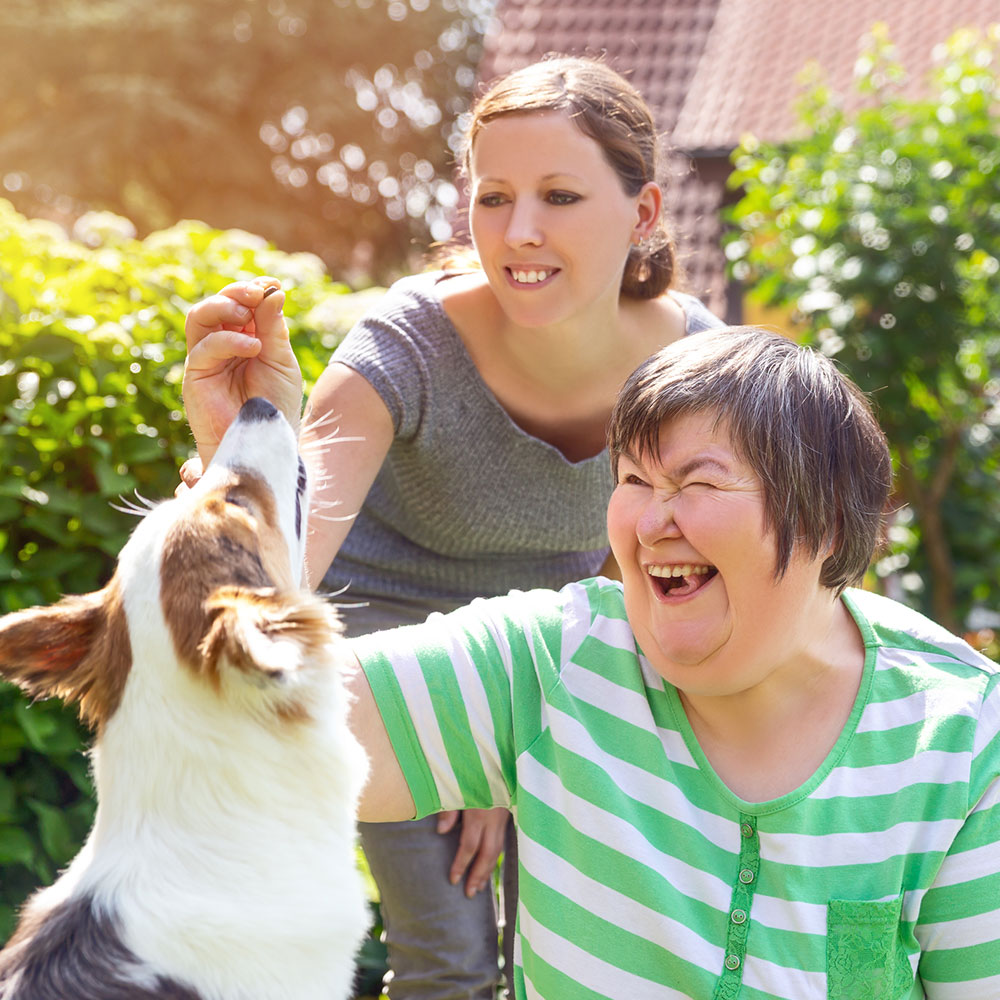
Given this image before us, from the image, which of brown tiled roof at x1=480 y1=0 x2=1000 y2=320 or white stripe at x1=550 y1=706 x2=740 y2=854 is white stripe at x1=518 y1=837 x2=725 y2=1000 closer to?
white stripe at x1=550 y1=706 x2=740 y2=854

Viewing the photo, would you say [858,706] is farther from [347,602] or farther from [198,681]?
[347,602]

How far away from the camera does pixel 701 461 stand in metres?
1.88

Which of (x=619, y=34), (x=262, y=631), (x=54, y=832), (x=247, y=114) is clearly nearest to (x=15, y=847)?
(x=54, y=832)

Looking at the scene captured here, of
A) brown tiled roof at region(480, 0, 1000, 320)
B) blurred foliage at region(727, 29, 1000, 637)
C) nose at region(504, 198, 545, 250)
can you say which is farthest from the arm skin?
brown tiled roof at region(480, 0, 1000, 320)

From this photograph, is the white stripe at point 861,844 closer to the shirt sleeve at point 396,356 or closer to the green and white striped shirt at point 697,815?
the green and white striped shirt at point 697,815

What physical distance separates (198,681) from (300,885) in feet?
1.18

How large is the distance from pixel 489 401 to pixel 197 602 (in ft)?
4.08

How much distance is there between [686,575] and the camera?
6.22 feet

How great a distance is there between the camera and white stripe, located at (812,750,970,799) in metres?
1.87

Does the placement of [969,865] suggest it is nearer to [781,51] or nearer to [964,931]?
[964,931]

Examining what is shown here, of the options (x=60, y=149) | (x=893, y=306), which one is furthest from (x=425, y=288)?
(x=60, y=149)

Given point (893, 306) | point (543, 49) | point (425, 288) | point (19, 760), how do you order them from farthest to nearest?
point (543, 49) → point (893, 306) → point (19, 760) → point (425, 288)

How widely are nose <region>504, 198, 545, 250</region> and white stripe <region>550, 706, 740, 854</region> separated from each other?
47.3 inches

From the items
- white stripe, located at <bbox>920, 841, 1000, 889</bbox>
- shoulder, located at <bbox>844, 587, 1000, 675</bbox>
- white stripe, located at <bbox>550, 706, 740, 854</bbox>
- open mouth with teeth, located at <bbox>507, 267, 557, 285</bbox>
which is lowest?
white stripe, located at <bbox>550, 706, 740, 854</bbox>
